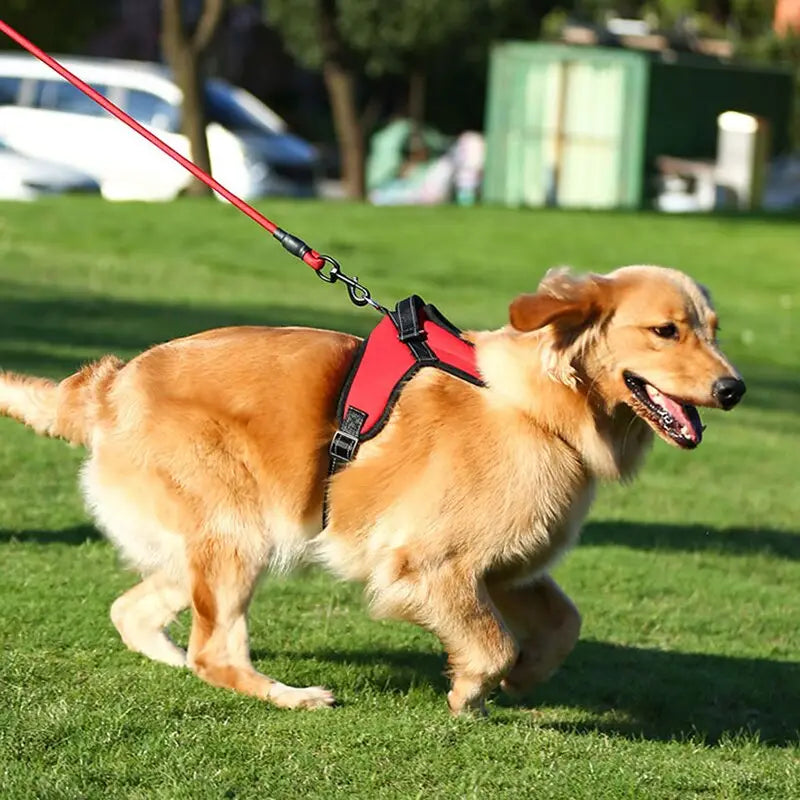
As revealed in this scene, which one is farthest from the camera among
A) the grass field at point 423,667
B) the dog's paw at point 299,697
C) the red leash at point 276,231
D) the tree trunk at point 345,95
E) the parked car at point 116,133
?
the tree trunk at point 345,95

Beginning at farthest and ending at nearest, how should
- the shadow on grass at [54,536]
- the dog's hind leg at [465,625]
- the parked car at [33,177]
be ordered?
the parked car at [33,177] < the shadow on grass at [54,536] < the dog's hind leg at [465,625]

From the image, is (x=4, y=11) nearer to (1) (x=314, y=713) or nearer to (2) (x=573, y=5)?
(2) (x=573, y=5)

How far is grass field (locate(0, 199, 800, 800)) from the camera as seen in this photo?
15.5 feet

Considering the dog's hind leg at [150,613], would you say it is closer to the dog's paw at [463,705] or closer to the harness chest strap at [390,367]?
the harness chest strap at [390,367]

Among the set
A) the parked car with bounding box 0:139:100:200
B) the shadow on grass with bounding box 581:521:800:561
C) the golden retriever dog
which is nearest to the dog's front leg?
the golden retriever dog

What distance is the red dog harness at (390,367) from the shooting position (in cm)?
541

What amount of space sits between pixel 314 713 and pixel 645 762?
1089 mm

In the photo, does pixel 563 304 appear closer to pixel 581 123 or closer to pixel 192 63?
pixel 192 63

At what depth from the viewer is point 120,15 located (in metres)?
48.9

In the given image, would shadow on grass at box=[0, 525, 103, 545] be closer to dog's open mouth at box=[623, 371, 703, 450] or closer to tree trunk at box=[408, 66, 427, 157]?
dog's open mouth at box=[623, 371, 703, 450]

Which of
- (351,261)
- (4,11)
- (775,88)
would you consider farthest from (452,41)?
(351,261)

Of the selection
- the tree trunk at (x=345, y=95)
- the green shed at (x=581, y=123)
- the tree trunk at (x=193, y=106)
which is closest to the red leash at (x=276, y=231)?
the tree trunk at (x=193, y=106)

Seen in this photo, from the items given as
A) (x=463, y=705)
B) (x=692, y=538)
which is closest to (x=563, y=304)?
(x=463, y=705)

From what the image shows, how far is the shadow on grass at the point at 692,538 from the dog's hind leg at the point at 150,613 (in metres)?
3.02
